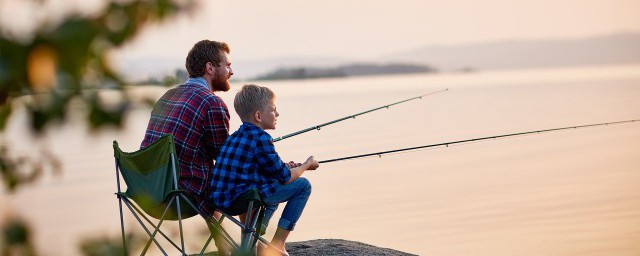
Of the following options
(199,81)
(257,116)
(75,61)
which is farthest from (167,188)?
(75,61)

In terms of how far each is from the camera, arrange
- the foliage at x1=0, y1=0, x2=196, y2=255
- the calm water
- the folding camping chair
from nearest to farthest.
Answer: the foliage at x1=0, y1=0, x2=196, y2=255
the folding camping chair
the calm water

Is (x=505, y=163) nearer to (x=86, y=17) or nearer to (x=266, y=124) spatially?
(x=266, y=124)

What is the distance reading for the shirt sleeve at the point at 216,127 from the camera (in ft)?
12.6

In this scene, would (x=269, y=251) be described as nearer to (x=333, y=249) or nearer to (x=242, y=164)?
(x=242, y=164)

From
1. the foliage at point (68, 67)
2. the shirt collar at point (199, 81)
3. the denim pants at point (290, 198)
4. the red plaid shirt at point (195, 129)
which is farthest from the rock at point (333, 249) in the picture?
the foliage at point (68, 67)

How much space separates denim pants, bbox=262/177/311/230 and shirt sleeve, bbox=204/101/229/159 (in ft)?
0.93

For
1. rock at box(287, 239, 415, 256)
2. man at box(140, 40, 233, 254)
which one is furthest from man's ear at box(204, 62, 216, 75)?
rock at box(287, 239, 415, 256)

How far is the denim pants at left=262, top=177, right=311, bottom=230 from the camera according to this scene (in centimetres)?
378

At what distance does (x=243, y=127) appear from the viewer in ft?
12.0

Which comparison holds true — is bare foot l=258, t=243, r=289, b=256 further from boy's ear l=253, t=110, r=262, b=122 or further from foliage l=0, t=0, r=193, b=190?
foliage l=0, t=0, r=193, b=190

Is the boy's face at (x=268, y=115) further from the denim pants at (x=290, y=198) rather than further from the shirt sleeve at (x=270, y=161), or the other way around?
the denim pants at (x=290, y=198)

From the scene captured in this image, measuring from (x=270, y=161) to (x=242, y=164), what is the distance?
4.0 inches

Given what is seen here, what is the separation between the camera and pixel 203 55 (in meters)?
3.87

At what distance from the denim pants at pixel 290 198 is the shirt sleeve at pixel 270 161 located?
0.21 feet
